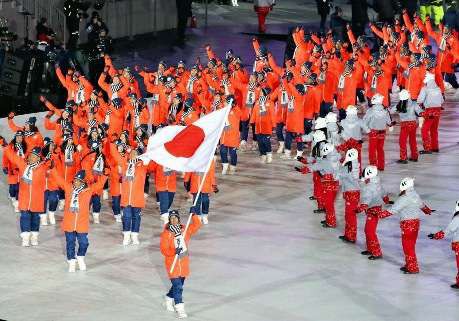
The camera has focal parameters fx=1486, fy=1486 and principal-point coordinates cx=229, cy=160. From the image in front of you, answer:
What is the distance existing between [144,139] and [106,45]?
12.1 m

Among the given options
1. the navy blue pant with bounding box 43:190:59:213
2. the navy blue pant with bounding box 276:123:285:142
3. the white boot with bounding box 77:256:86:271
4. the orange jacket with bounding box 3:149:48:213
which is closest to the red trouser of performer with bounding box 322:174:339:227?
the white boot with bounding box 77:256:86:271

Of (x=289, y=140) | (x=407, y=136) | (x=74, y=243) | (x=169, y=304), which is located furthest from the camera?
(x=289, y=140)

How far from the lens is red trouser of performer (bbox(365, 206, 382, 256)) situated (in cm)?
2392

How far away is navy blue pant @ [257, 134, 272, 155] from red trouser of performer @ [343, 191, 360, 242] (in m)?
5.76

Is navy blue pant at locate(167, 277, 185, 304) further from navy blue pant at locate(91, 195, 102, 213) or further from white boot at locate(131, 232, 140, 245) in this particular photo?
navy blue pant at locate(91, 195, 102, 213)

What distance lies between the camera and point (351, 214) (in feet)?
81.7

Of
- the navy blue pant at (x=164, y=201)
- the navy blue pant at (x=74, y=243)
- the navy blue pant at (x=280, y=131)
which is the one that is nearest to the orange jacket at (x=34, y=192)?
the navy blue pant at (x=74, y=243)

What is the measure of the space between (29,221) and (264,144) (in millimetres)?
7314

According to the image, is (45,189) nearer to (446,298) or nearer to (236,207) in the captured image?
(236,207)

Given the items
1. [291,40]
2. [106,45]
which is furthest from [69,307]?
[291,40]

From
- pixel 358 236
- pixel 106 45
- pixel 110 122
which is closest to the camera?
pixel 358 236

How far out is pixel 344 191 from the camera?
24922mm

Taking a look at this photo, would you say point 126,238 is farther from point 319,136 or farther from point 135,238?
point 319,136

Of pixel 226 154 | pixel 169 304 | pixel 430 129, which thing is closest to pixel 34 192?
pixel 169 304
